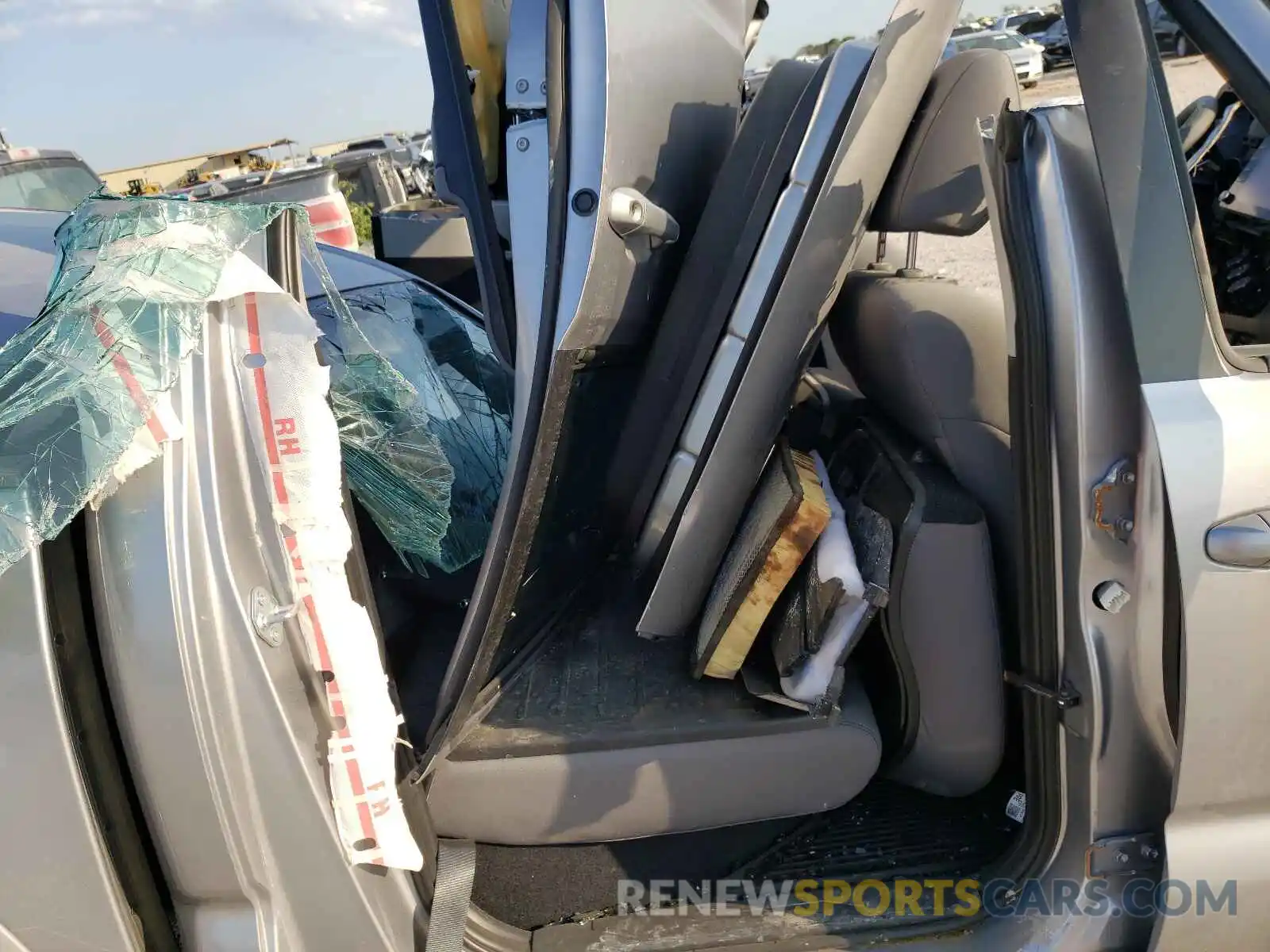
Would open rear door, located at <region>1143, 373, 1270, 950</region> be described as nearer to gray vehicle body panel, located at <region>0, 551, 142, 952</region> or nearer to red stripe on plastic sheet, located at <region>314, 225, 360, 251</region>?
gray vehicle body panel, located at <region>0, 551, 142, 952</region>

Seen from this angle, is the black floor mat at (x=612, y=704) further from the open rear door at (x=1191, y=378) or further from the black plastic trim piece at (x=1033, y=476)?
the open rear door at (x=1191, y=378)

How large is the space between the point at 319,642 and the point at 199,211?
0.66m

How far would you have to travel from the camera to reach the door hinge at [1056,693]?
1.28 meters

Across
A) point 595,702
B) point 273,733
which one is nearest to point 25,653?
point 273,733

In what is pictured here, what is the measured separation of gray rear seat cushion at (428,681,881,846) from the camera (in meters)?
1.40

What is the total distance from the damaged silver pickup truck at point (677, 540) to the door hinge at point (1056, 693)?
0.04 metres

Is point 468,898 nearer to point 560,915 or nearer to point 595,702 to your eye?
point 560,915

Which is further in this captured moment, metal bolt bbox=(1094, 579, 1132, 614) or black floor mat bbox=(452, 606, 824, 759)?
black floor mat bbox=(452, 606, 824, 759)

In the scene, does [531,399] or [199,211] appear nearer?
[199,211]

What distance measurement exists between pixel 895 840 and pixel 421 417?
1.27 metres

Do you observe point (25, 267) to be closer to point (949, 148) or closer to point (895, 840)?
point (949, 148)

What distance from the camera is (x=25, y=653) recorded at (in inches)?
39.6

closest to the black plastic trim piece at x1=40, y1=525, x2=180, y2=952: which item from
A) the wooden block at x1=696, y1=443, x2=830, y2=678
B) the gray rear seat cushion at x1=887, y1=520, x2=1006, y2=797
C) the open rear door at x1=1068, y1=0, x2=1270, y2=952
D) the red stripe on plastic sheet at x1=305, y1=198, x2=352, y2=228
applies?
the wooden block at x1=696, y1=443, x2=830, y2=678

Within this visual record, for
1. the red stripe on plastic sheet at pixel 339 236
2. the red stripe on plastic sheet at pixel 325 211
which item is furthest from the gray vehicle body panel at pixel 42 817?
the red stripe on plastic sheet at pixel 325 211
